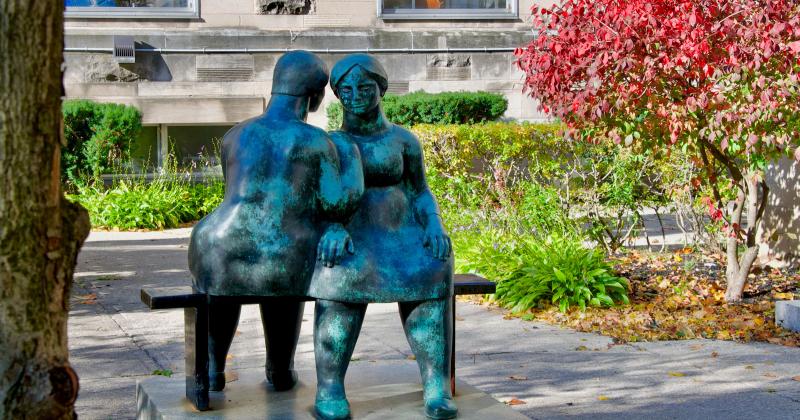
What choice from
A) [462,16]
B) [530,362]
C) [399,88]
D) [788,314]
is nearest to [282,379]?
[530,362]

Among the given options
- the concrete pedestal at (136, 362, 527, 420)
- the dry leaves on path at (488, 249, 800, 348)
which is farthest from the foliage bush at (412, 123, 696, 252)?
the concrete pedestal at (136, 362, 527, 420)

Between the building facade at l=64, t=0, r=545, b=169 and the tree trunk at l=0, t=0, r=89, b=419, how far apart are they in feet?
40.0

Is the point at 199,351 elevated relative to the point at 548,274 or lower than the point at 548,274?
elevated

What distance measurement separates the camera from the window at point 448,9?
15750mm

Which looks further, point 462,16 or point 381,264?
point 462,16

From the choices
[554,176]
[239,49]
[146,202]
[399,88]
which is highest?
[239,49]

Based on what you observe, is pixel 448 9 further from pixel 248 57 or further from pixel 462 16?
pixel 248 57

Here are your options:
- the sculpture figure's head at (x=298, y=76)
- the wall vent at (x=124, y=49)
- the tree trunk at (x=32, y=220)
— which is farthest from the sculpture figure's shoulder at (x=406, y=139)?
the wall vent at (x=124, y=49)

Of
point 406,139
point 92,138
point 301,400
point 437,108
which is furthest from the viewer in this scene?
point 437,108

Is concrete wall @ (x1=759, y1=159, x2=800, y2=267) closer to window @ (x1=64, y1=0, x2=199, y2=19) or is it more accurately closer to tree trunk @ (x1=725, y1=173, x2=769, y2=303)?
tree trunk @ (x1=725, y1=173, x2=769, y2=303)

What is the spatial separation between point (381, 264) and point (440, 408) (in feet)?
2.11

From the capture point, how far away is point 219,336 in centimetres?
443

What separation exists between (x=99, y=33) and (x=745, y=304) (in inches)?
404

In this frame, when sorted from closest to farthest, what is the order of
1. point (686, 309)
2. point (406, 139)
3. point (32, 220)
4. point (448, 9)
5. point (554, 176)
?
point (32, 220) → point (406, 139) → point (686, 309) → point (554, 176) → point (448, 9)
